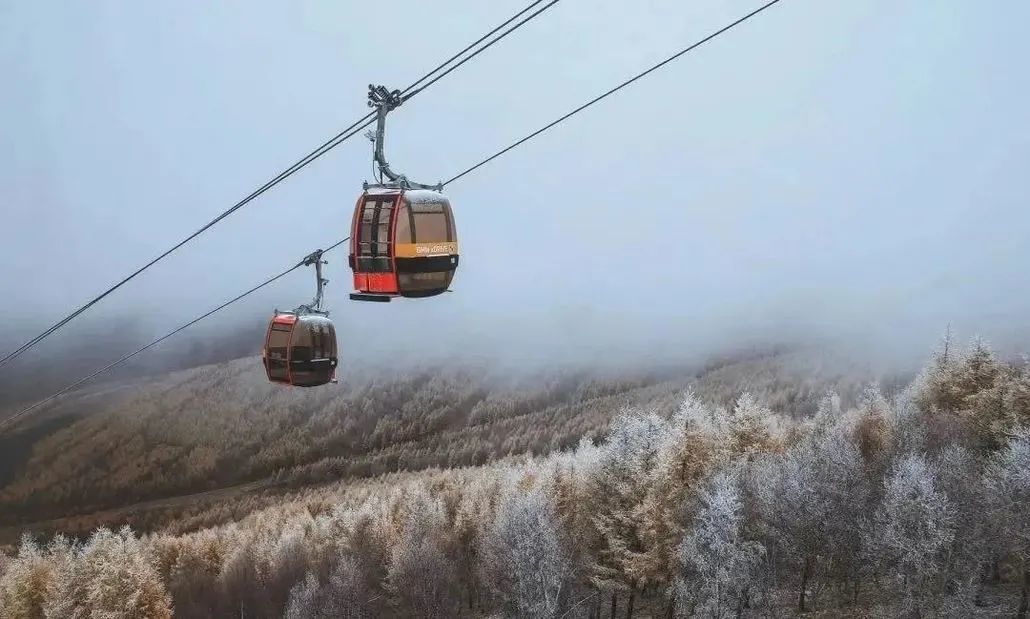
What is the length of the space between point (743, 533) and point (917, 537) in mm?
10618

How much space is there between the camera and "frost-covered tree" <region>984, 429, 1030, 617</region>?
38.1 metres

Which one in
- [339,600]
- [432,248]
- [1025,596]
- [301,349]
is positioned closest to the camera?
[432,248]

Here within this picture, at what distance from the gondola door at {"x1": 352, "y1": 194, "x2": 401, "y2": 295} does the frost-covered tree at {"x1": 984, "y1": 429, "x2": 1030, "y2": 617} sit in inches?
1429

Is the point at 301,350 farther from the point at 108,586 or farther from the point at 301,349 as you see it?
the point at 108,586

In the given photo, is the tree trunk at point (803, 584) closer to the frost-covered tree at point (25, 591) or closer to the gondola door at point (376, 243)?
the gondola door at point (376, 243)

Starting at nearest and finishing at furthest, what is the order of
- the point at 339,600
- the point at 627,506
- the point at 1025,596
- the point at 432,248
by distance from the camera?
the point at 432,248
the point at 1025,596
the point at 627,506
the point at 339,600

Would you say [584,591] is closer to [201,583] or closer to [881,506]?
[881,506]

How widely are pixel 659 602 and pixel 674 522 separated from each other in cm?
1337

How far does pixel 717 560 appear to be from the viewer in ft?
126

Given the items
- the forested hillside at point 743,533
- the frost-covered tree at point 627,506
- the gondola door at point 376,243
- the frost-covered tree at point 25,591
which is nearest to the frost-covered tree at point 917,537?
the forested hillside at point 743,533

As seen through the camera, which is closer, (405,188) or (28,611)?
(405,188)

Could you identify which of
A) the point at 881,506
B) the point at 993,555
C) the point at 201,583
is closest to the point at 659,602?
the point at 881,506

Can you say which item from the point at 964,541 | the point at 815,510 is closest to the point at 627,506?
the point at 815,510

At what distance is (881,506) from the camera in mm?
42562
